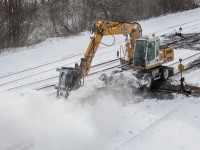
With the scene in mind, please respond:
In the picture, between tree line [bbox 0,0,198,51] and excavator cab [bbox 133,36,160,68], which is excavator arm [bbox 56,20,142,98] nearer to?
excavator cab [bbox 133,36,160,68]

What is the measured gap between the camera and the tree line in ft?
99.8

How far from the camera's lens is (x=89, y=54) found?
13.5 meters

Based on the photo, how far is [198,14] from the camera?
115 feet

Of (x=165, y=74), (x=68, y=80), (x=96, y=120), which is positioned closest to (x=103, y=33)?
(x=68, y=80)

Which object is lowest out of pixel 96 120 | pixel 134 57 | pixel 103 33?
pixel 96 120

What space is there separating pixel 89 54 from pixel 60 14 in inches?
914

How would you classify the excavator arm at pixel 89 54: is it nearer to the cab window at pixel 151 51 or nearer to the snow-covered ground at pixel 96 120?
the snow-covered ground at pixel 96 120

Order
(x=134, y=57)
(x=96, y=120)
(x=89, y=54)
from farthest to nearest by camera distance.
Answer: (x=134, y=57) < (x=89, y=54) < (x=96, y=120)

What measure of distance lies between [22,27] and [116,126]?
21866 mm

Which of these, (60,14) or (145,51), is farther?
(60,14)

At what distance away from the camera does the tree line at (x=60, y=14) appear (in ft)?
99.8

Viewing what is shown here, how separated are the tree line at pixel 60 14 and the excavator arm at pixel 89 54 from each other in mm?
15337

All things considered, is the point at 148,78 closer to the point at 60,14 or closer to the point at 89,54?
the point at 89,54

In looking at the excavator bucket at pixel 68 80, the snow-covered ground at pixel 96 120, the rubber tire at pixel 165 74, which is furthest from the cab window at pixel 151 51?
the excavator bucket at pixel 68 80
